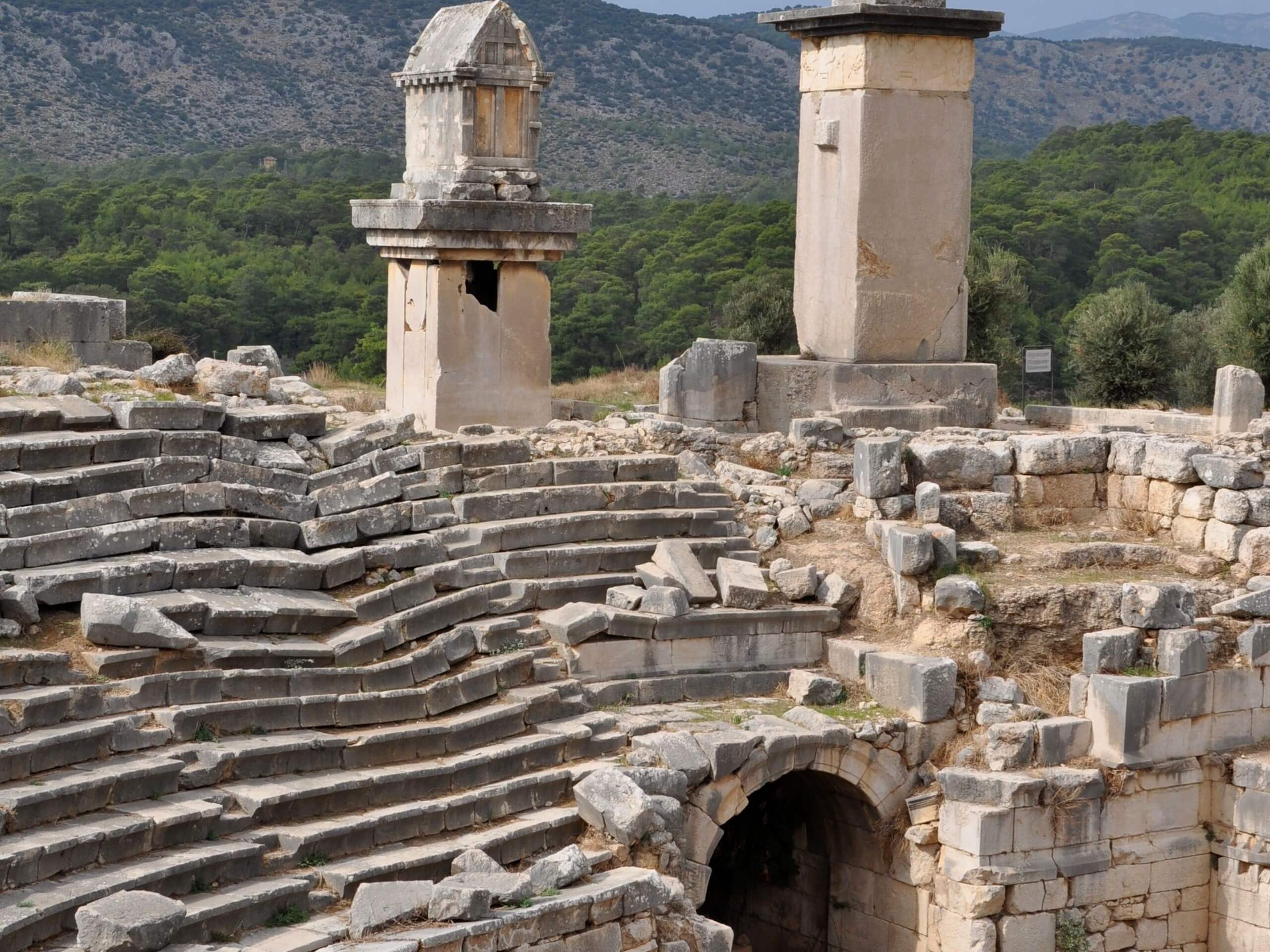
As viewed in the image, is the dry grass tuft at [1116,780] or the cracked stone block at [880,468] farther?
the cracked stone block at [880,468]

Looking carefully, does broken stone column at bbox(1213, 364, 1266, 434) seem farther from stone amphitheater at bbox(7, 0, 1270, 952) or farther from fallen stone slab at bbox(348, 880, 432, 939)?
fallen stone slab at bbox(348, 880, 432, 939)

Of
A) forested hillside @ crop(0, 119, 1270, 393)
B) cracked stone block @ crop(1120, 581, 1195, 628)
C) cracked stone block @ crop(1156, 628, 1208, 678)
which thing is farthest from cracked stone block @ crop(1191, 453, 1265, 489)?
forested hillside @ crop(0, 119, 1270, 393)

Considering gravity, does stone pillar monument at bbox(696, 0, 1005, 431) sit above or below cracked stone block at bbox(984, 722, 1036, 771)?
above

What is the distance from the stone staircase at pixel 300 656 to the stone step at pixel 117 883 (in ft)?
0.05

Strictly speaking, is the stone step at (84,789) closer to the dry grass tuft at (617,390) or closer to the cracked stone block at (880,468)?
the cracked stone block at (880,468)

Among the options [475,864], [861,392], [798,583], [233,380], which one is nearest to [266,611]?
[475,864]

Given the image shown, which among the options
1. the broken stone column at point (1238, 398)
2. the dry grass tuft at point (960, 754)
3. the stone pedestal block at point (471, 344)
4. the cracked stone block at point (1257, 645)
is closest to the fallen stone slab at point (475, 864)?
the dry grass tuft at point (960, 754)

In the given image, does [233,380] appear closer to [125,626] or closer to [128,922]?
[125,626]

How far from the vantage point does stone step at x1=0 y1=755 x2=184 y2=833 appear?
8.32 meters

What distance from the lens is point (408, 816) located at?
31.3 ft

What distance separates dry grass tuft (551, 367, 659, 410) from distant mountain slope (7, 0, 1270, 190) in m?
30.5

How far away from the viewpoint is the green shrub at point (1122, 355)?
24.8 metres

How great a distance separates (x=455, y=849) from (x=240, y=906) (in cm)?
135

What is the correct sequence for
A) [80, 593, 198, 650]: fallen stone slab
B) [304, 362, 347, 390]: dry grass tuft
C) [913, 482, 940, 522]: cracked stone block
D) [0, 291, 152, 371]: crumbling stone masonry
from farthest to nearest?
[304, 362, 347, 390]: dry grass tuft
[0, 291, 152, 371]: crumbling stone masonry
[913, 482, 940, 522]: cracked stone block
[80, 593, 198, 650]: fallen stone slab
